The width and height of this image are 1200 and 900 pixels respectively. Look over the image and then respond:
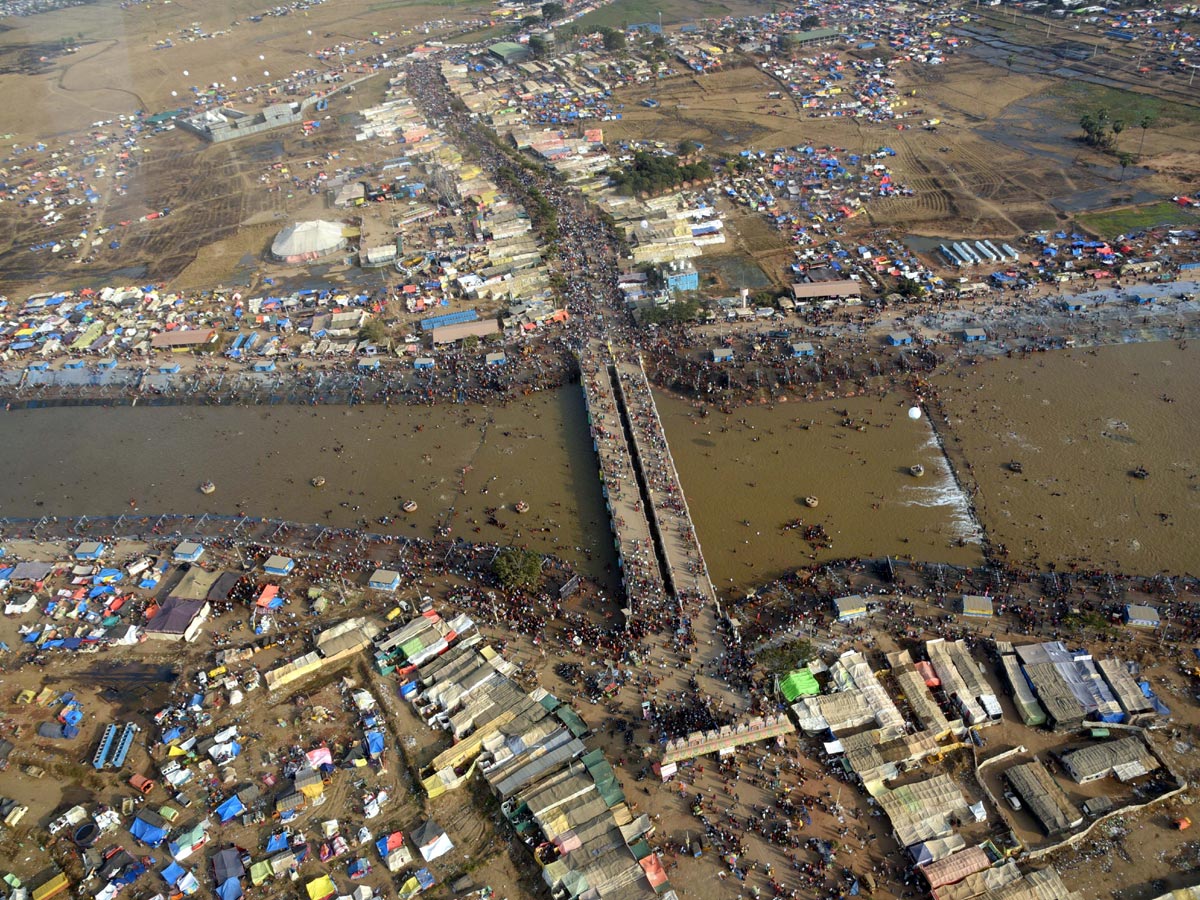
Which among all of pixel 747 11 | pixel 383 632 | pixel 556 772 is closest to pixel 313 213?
pixel 383 632

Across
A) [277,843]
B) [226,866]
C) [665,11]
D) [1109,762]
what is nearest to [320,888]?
[277,843]

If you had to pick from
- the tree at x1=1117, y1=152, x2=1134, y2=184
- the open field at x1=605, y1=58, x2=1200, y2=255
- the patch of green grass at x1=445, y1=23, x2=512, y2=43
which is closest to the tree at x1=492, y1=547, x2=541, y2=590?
the open field at x1=605, y1=58, x2=1200, y2=255

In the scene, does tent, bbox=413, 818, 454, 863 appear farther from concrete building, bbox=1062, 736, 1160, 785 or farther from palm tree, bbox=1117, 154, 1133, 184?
palm tree, bbox=1117, 154, 1133, 184

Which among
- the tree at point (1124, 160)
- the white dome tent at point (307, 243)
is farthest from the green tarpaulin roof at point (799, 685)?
the tree at point (1124, 160)

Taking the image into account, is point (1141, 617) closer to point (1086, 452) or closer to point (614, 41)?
point (1086, 452)

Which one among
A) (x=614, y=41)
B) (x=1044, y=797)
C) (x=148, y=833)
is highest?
(x=614, y=41)

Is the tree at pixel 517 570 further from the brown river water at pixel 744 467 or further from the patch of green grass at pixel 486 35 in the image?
the patch of green grass at pixel 486 35
